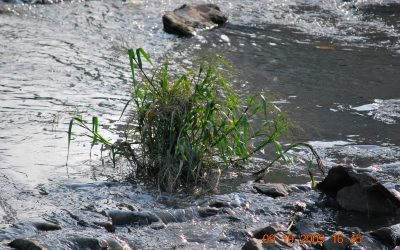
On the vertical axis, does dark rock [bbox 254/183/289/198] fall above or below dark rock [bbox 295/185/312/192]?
above

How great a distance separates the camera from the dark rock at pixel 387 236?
173 inches

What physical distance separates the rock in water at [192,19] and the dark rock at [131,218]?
4911mm

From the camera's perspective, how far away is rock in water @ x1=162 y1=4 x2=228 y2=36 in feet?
30.4

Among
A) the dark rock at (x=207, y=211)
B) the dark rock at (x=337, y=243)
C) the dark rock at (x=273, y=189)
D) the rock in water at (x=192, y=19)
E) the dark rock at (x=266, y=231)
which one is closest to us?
the dark rock at (x=337, y=243)

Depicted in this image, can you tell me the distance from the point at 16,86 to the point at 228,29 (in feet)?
11.5

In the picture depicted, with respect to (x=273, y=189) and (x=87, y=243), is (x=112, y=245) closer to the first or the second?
(x=87, y=243)

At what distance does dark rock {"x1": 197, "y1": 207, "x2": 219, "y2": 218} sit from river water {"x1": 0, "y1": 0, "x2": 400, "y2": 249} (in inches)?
3.4

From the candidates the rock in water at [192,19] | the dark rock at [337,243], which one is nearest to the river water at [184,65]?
the rock in water at [192,19]

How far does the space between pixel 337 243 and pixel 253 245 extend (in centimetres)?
50

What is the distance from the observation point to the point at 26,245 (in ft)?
12.9

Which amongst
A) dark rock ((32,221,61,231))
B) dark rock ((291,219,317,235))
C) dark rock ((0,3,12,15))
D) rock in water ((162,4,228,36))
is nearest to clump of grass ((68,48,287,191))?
dark rock ((291,219,317,235))
